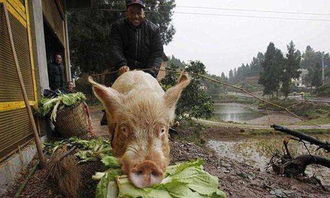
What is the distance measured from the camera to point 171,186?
3.21 meters

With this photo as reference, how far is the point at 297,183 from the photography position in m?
7.56

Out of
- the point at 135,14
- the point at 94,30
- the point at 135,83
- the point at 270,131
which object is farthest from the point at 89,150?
the point at 94,30

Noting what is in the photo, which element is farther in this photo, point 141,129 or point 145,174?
point 141,129

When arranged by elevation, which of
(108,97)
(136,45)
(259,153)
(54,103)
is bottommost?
(259,153)

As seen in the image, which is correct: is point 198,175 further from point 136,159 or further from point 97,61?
point 97,61

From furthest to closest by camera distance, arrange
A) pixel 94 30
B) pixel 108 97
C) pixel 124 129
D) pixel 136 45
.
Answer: pixel 94 30 → pixel 136 45 → pixel 108 97 → pixel 124 129

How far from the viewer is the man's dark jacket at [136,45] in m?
5.80

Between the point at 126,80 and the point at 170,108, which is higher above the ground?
the point at 126,80

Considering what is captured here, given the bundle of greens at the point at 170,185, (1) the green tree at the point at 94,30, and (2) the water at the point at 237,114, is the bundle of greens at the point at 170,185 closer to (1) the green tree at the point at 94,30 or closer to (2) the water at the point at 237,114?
(1) the green tree at the point at 94,30

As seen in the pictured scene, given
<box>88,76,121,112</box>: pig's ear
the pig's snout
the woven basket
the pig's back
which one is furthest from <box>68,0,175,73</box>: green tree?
the pig's snout

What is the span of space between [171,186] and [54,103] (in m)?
4.47

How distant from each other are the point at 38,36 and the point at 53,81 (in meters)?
3.24

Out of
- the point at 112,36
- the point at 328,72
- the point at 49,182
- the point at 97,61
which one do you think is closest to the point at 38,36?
the point at 112,36

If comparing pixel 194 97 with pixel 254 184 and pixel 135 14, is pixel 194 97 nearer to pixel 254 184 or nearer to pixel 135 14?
pixel 254 184
